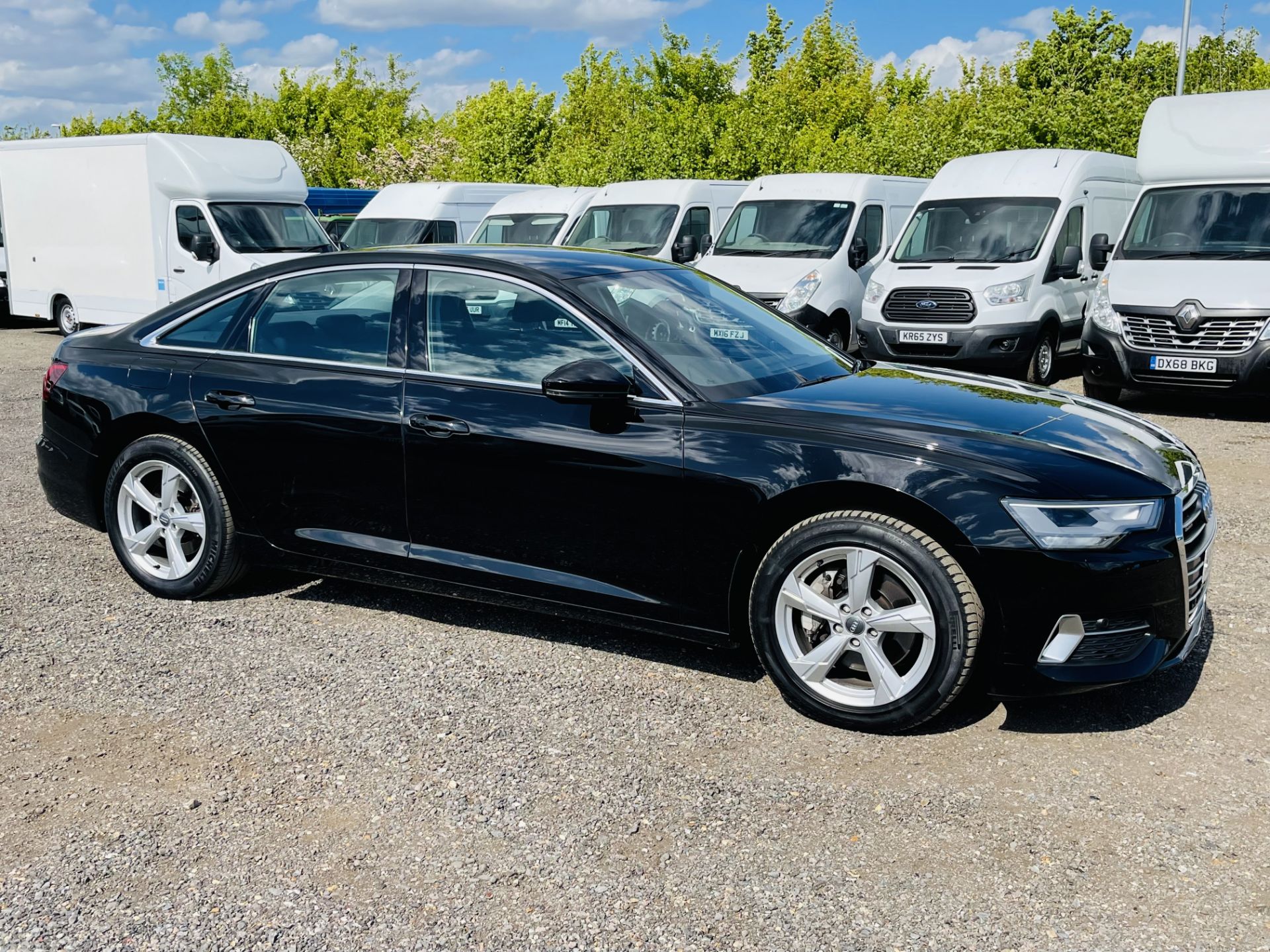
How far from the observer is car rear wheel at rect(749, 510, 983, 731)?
3.90 metres

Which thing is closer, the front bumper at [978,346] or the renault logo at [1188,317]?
the renault logo at [1188,317]

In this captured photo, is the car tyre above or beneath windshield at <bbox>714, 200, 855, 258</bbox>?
beneath

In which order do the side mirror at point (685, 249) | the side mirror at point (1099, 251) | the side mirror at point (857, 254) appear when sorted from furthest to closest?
the side mirror at point (685, 249)
the side mirror at point (857, 254)
the side mirror at point (1099, 251)

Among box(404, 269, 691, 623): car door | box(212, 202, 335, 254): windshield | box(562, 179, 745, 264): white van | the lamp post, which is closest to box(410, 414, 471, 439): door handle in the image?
box(404, 269, 691, 623): car door

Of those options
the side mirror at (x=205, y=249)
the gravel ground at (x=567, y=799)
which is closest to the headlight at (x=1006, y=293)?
the gravel ground at (x=567, y=799)

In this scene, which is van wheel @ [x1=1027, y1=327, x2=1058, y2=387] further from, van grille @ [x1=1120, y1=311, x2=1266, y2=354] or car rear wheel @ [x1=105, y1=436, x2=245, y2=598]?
car rear wheel @ [x1=105, y1=436, x2=245, y2=598]

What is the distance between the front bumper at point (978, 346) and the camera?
40.7 ft

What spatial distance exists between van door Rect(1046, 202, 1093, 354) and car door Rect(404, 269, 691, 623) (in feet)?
31.3

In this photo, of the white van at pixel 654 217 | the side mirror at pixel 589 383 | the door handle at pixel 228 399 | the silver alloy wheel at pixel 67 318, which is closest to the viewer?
the side mirror at pixel 589 383

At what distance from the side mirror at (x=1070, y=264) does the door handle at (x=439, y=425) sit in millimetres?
9828

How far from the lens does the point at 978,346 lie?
1243cm

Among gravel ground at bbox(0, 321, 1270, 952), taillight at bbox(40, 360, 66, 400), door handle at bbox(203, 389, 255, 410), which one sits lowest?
gravel ground at bbox(0, 321, 1270, 952)

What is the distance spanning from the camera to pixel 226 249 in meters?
16.8

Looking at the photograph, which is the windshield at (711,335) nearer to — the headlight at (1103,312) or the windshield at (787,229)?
the headlight at (1103,312)
